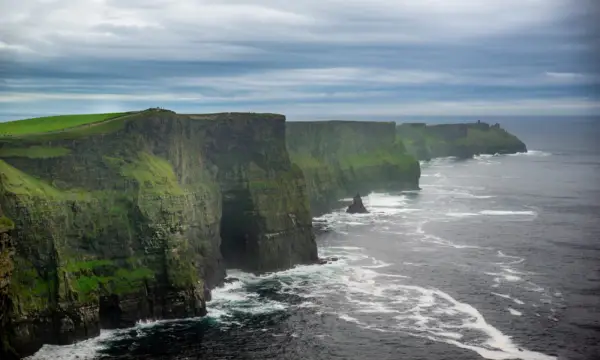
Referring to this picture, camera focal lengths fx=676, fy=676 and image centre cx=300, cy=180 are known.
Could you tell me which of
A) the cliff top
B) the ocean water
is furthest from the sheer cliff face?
the ocean water

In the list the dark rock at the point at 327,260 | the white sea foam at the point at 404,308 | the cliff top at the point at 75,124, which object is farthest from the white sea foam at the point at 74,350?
the dark rock at the point at 327,260

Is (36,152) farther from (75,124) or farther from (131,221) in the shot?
(75,124)

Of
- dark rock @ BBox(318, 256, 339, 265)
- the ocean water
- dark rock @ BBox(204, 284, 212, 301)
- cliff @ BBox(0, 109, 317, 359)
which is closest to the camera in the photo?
the ocean water

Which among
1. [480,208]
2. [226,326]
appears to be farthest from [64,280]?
[480,208]

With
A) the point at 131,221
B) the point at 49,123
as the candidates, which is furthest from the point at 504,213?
the point at 49,123

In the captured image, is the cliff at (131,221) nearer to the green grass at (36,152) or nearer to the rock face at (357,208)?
the green grass at (36,152)

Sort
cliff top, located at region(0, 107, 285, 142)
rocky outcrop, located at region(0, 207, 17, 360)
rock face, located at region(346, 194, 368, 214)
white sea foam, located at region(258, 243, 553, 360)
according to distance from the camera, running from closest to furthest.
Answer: rocky outcrop, located at region(0, 207, 17, 360), white sea foam, located at region(258, 243, 553, 360), cliff top, located at region(0, 107, 285, 142), rock face, located at region(346, 194, 368, 214)

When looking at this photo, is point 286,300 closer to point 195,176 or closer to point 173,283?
point 173,283

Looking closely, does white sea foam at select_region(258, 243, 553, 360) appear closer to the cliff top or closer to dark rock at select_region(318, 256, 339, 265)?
dark rock at select_region(318, 256, 339, 265)
